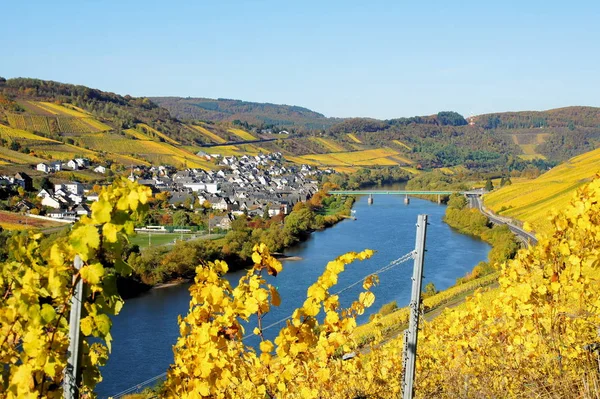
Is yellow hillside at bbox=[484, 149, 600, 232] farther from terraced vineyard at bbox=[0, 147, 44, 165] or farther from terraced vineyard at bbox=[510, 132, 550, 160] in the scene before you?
terraced vineyard at bbox=[510, 132, 550, 160]

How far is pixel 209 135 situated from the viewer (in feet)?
281

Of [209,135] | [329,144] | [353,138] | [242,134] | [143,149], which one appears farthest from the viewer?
[353,138]

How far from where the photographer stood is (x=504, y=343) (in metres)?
4.19

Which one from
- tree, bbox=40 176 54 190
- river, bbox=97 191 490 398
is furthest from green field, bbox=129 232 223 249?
tree, bbox=40 176 54 190

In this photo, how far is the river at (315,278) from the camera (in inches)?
533

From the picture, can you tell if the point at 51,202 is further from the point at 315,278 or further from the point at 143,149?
the point at 143,149

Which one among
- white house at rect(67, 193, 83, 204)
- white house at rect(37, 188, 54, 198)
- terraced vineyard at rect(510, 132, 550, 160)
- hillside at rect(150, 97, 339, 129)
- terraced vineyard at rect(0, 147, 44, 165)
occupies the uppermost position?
hillside at rect(150, 97, 339, 129)

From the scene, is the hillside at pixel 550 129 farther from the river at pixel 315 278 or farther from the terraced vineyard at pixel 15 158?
the terraced vineyard at pixel 15 158

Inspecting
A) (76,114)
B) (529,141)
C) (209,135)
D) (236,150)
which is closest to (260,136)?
Result: (209,135)

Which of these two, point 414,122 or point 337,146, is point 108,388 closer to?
point 337,146

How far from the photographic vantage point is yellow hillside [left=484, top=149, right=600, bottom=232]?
108ft

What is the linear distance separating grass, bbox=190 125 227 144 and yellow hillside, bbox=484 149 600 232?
4609 centimetres

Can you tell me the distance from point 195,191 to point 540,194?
23.0 meters

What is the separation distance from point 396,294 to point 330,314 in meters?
16.5
